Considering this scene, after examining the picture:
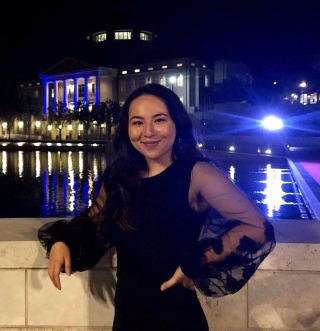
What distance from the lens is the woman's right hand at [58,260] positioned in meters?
2.48

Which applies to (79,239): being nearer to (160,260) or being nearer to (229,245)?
(160,260)

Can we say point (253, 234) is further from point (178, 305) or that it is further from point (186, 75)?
point (186, 75)

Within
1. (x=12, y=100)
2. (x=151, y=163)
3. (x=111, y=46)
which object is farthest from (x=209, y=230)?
(x=111, y=46)

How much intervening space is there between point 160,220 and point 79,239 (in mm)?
486

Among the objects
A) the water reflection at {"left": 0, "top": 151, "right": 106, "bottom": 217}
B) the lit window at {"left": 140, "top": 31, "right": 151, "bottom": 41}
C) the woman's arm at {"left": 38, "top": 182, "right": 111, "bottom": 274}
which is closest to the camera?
the woman's arm at {"left": 38, "top": 182, "right": 111, "bottom": 274}

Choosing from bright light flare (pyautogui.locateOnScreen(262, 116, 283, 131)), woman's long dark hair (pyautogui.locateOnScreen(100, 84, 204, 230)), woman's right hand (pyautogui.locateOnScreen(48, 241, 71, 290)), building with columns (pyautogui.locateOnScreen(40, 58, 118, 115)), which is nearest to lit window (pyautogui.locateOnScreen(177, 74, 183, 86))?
building with columns (pyautogui.locateOnScreen(40, 58, 118, 115))

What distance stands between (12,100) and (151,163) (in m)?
92.8

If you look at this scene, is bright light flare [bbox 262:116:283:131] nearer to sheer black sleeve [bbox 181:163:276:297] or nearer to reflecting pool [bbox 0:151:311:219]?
reflecting pool [bbox 0:151:311:219]

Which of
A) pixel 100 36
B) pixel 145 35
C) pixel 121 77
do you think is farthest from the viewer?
pixel 100 36

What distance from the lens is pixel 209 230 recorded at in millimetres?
2328

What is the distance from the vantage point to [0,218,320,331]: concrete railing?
3.31 metres

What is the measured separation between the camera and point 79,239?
255 cm

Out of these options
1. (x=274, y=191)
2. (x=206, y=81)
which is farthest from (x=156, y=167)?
(x=206, y=81)

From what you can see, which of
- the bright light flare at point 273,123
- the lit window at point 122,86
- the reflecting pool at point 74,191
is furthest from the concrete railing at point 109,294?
the lit window at point 122,86
